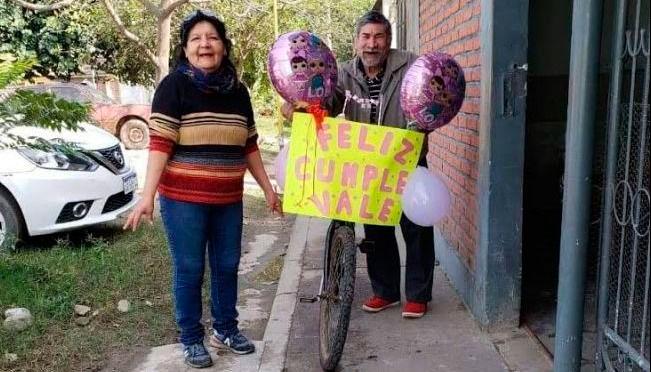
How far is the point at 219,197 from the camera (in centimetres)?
315

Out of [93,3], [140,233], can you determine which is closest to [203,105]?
[140,233]

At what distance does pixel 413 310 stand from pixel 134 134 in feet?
40.7

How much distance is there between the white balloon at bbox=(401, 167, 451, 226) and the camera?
3062mm

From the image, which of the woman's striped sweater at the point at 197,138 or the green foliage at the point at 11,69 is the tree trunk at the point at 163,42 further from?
the woman's striped sweater at the point at 197,138

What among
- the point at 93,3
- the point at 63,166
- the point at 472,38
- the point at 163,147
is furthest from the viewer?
the point at 93,3

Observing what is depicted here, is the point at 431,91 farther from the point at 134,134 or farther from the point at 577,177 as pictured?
the point at 134,134

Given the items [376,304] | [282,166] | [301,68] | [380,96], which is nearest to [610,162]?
[301,68]

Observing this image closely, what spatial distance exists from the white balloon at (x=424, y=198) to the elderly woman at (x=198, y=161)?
844 millimetres

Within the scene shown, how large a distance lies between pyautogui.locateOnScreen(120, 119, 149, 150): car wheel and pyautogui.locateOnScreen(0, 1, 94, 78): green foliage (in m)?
4.24

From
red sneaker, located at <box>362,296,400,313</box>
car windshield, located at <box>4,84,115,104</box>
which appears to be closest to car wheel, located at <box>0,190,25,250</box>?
red sneaker, located at <box>362,296,400,313</box>

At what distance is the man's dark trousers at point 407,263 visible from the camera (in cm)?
370

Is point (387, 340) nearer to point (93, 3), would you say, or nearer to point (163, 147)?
point (163, 147)

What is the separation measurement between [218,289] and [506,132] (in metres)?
1.71

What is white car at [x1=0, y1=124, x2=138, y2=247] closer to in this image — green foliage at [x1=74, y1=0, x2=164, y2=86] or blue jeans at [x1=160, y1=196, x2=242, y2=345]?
blue jeans at [x1=160, y1=196, x2=242, y2=345]
